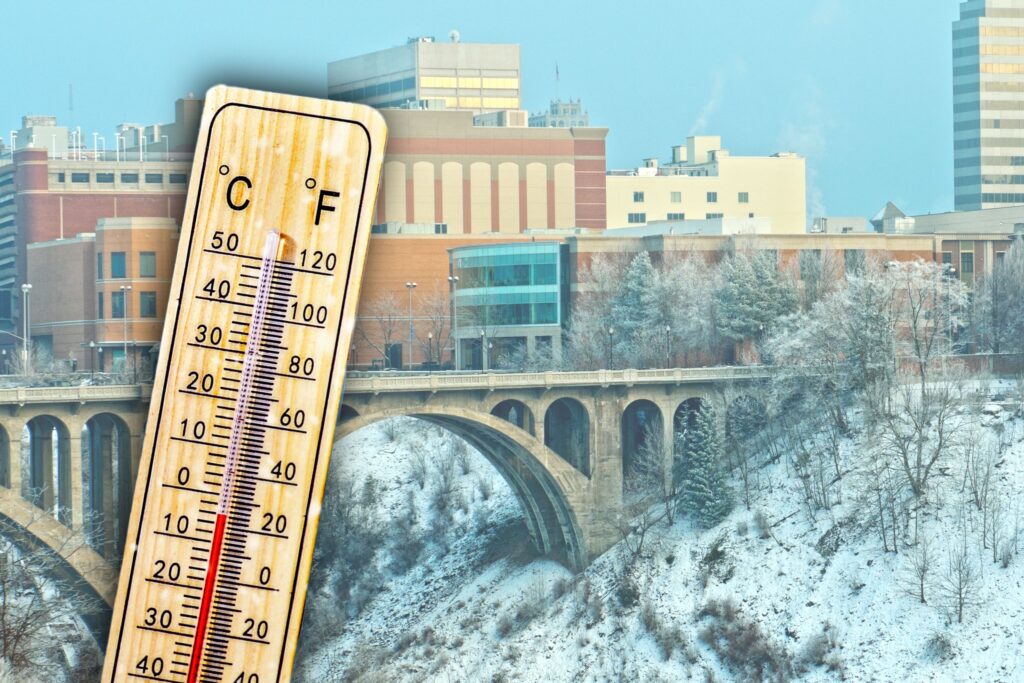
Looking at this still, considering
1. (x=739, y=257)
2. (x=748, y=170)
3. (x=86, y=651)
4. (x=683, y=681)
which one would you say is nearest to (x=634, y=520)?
(x=683, y=681)

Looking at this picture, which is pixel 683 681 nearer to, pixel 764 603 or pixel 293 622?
pixel 764 603

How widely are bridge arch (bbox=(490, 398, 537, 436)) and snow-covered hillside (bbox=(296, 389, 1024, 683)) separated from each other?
4.19m

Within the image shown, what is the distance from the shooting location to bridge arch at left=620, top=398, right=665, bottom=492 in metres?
66.4

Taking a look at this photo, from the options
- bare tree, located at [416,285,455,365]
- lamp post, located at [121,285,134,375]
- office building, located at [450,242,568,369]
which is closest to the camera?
office building, located at [450,242,568,369]

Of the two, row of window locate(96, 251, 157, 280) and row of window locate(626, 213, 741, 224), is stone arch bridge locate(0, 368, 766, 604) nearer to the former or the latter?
row of window locate(96, 251, 157, 280)

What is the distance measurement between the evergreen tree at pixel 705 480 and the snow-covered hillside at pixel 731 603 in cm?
49

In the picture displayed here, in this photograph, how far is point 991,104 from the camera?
140250 millimetres

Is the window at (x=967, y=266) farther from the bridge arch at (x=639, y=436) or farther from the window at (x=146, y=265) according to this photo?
the window at (x=146, y=265)

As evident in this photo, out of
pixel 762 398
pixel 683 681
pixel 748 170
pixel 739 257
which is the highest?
pixel 748 170

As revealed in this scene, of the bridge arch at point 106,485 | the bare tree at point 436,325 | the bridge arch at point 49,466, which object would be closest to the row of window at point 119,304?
the bare tree at point 436,325

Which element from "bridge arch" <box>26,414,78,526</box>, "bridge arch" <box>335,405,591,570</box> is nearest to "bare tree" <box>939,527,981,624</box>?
"bridge arch" <box>335,405,591,570</box>

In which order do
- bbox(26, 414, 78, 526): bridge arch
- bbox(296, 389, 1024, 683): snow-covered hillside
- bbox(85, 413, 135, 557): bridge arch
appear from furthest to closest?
bbox(85, 413, 135, 557): bridge arch < bbox(26, 414, 78, 526): bridge arch < bbox(296, 389, 1024, 683): snow-covered hillside

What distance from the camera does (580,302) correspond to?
85.9 meters

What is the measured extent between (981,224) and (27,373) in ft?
166
